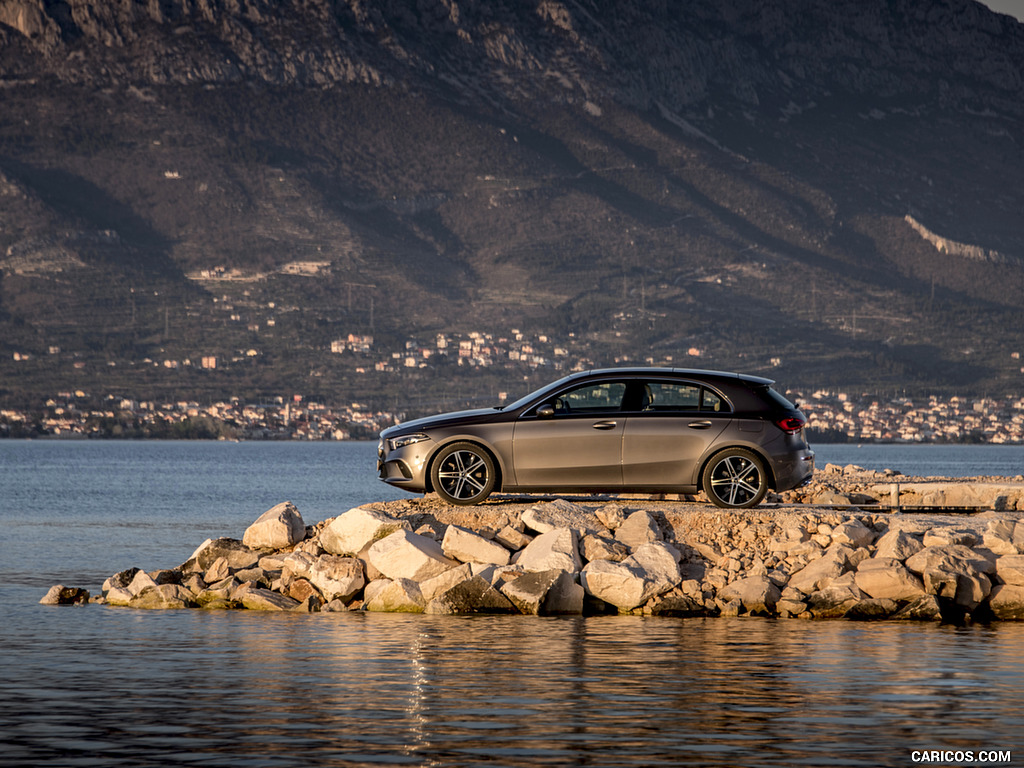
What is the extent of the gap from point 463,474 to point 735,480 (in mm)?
3896

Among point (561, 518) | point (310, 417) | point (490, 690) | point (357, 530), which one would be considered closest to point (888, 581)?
point (561, 518)

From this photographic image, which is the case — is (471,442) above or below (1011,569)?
above

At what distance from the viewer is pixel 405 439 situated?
22.0m

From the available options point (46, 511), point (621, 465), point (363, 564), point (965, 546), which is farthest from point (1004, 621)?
point (46, 511)

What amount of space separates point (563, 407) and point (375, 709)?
8485 mm

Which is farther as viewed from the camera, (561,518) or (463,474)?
(463,474)

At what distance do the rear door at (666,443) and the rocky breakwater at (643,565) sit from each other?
0.68 meters

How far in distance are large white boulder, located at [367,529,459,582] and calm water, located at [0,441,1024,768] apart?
864mm

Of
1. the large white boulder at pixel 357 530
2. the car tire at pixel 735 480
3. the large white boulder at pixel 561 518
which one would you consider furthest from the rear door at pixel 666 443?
the large white boulder at pixel 357 530

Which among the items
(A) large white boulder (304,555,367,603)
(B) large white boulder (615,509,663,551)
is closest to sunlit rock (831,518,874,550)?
(B) large white boulder (615,509,663,551)

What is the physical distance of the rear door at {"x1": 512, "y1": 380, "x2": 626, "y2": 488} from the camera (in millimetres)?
21547

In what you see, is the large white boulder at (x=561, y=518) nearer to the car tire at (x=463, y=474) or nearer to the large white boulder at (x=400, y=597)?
the car tire at (x=463, y=474)

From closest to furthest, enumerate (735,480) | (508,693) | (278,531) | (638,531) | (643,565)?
(508,693), (643,565), (638,531), (735,480), (278,531)

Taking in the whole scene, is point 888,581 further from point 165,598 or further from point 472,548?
point 165,598
